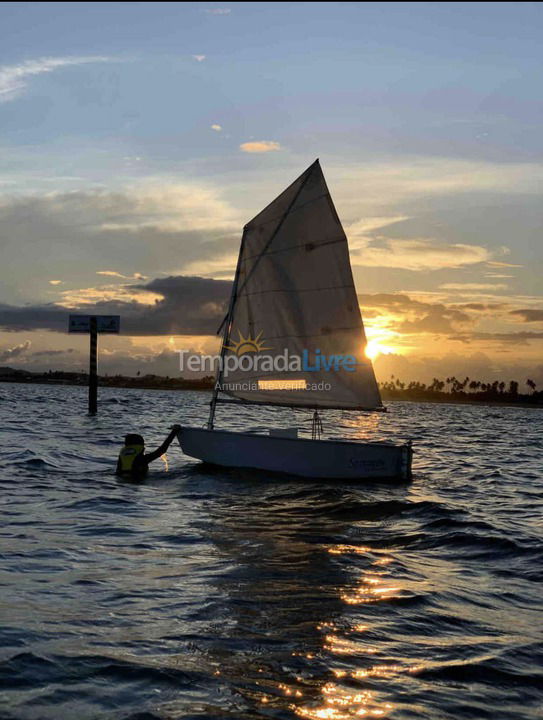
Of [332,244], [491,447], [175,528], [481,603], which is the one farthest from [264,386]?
[491,447]

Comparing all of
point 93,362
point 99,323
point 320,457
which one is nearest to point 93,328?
point 93,362

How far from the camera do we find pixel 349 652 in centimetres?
817

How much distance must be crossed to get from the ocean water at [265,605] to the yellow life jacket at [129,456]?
8.23 ft

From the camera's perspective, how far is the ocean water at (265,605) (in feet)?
23.0

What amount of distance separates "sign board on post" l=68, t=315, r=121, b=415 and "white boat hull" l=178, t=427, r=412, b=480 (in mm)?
38612

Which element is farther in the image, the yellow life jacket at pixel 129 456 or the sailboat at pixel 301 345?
the yellow life jacket at pixel 129 456

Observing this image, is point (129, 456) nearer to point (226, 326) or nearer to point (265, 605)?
point (226, 326)

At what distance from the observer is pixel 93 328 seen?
59125mm

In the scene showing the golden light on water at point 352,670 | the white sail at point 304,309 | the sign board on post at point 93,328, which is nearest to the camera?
the golden light on water at point 352,670

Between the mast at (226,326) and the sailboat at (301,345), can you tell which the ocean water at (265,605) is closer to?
the sailboat at (301,345)

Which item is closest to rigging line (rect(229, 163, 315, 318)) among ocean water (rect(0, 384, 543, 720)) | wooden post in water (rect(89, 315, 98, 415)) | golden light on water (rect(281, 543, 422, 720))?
ocean water (rect(0, 384, 543, 720))

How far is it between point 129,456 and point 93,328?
3782 cm

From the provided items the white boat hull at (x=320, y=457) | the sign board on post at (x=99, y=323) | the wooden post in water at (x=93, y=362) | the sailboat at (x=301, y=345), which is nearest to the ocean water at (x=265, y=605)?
the white boat hull at (x=320, y=457)

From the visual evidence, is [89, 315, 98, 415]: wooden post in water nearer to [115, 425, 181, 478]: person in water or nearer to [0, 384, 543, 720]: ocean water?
[115, 425, 181, 478]: person in water
